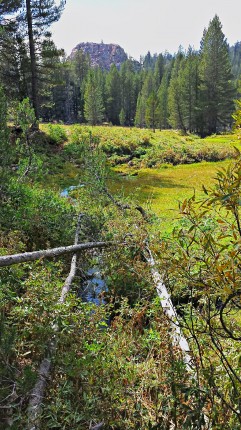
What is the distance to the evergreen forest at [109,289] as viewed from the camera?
2475 millimetres

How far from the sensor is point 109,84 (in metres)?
73.6

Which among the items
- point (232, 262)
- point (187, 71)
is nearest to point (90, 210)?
point (232, 262)

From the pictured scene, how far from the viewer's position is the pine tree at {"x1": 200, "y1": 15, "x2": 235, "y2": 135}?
48978 mm

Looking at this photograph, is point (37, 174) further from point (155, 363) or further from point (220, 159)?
point (220, 159)

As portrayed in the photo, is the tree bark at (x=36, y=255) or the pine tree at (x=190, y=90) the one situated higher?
the pine tree at (x=190, y=90)

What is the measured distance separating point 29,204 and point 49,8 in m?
19.2

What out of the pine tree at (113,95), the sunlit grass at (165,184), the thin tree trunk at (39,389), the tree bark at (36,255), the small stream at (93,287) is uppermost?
the pine tree at (113,95)

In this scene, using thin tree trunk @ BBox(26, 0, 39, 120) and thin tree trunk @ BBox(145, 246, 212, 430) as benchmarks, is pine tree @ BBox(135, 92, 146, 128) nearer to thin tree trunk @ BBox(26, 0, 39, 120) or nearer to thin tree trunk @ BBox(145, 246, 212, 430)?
thin tree trunk @ BBox(26, 0, 39, 120)

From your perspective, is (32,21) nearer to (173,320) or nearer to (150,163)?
(150,163)

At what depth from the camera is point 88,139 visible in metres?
9.78

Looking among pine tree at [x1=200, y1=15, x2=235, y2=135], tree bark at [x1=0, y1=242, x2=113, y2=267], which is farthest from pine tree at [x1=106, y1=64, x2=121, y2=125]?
tree bark at [x1=0, y1=242, x2=113, y2=267]

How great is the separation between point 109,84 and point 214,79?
96.5ft

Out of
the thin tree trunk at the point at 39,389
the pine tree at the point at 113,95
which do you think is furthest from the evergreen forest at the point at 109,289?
the pine tree at the point at 113,95

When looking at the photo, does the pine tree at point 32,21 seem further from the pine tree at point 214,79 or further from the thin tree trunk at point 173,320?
the pine tree at point 214,79
